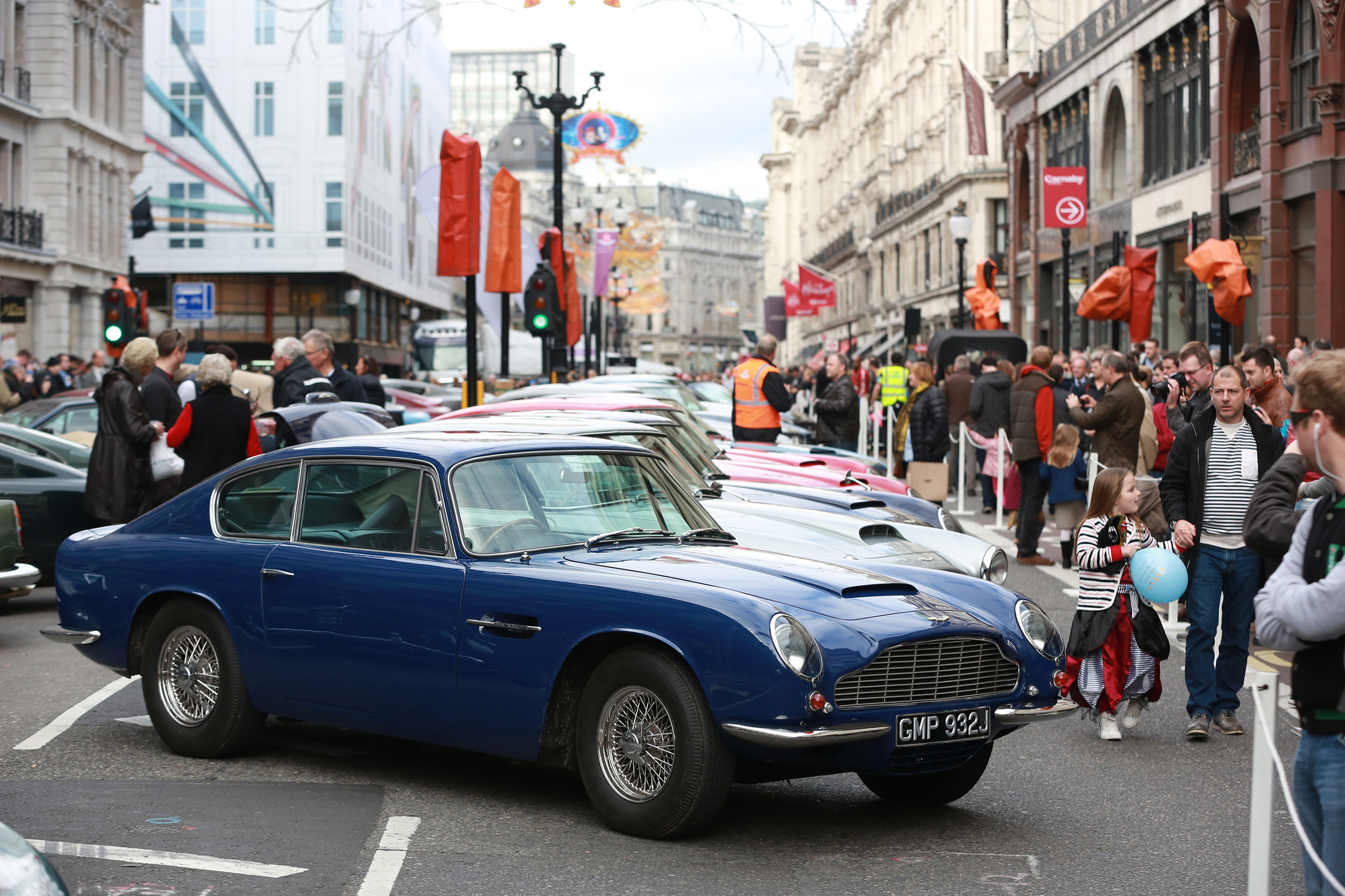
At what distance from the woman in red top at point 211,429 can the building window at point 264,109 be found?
57065 mm

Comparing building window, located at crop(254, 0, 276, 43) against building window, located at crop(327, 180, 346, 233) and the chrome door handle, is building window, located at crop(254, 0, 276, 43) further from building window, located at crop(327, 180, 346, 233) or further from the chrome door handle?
the chrome door handle

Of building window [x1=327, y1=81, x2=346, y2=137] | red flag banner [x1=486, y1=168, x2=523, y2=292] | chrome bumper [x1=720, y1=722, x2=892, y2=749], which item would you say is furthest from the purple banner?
chrome bumper [x1=720, y1=722, x2=892, y2=749]

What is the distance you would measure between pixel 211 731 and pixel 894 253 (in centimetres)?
6902

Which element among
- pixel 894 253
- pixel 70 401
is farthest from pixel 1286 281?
pixel 894 253

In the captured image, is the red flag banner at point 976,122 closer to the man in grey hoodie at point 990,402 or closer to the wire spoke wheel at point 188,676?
the man in grey hoodie at point 990,402

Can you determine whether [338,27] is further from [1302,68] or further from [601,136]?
[1302,68]

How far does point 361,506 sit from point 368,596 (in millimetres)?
500

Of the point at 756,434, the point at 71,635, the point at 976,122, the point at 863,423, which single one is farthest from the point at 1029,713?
the point at 976,122

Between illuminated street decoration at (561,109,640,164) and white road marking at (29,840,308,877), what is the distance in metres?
44.7

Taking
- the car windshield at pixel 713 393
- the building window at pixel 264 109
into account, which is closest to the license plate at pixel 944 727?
the car windshield at pixel 713 393

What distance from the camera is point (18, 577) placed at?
420 inches

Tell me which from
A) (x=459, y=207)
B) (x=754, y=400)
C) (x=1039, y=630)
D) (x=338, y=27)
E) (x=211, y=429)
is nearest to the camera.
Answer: (x=1039, y=630)

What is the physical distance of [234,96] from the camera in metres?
66.4

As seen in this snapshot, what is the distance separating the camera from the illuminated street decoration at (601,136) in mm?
49781
